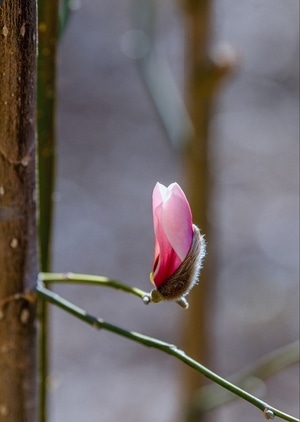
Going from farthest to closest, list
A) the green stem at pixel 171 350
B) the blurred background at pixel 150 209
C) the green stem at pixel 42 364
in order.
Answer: the blurred background at pixel 150 209
the green stem at pixel 42 364
the green stem at pixel 171 350

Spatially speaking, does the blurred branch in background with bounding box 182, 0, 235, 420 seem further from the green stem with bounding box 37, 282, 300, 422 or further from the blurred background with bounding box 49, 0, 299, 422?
the green stem with bounding box 37, 282, 300, 422

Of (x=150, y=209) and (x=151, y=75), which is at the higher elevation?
(x=151, y=75)

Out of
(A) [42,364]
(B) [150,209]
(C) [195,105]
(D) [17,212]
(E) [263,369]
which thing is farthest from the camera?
(B) [150,209]

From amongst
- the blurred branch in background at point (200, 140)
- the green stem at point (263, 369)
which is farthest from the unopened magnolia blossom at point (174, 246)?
the blurred branch in background at point (200, 140)

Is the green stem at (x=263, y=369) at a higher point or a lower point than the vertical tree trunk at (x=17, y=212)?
lower

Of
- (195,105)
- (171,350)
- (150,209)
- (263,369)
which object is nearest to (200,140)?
(195,105)

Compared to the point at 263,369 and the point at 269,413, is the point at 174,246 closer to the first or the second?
the point at 269,413

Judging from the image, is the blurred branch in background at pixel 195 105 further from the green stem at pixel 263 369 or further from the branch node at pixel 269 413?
the branch node at pixel 269 413

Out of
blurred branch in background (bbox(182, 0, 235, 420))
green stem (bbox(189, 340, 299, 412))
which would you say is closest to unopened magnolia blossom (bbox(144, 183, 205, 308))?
green stem (bbox(189, 340, 299, 412))

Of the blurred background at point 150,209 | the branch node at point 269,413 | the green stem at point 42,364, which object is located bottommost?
the blurred background at point 150,209
